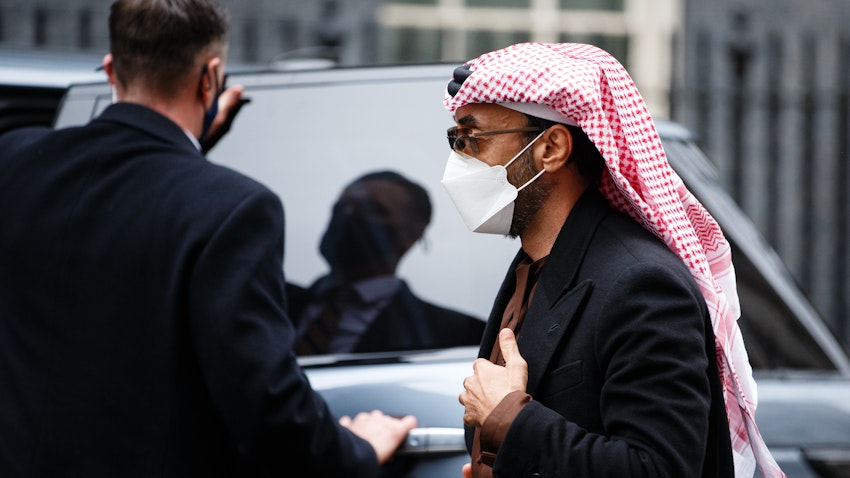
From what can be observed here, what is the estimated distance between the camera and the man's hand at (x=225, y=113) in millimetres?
2934

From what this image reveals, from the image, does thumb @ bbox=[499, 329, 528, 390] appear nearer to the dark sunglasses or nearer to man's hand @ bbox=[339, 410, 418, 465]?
the dark sunglasses

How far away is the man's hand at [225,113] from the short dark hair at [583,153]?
121cm

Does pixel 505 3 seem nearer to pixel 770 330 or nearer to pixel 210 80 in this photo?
pixel 770 330

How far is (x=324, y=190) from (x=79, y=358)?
115cm

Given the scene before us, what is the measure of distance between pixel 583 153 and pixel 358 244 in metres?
1.26

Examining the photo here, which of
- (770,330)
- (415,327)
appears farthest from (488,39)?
(415,327)

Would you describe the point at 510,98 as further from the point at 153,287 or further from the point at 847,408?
the point at 847,408

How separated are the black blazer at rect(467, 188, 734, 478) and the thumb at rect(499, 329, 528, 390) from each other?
0.02 m

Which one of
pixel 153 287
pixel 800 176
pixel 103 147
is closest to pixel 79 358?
pixel 153 287

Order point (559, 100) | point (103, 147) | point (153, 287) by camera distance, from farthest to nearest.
Answer: point (103, 147), point (153, 287), point (559, 100)

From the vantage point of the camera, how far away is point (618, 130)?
6.10 feet

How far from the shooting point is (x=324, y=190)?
314 cm

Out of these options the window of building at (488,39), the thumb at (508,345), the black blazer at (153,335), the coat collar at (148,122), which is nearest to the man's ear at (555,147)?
the thumb at (508,345)

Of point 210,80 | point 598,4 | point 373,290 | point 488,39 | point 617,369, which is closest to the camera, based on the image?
point 617,369
